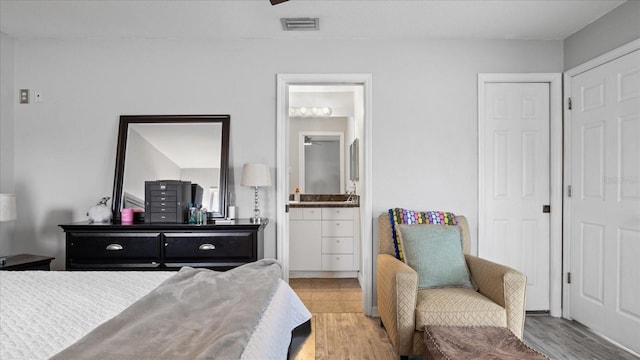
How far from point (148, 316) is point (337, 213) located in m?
3.55

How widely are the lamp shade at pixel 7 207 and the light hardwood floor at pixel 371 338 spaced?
2315mm

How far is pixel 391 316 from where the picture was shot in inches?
99.0

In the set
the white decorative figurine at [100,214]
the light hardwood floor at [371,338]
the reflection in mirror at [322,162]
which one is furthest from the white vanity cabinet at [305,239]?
the white decorative figurine at [100,214]

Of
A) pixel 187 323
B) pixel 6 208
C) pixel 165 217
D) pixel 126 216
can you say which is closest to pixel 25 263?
pixel 6 208

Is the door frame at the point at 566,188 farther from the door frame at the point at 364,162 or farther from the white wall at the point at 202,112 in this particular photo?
the door frame at the point at 364,162

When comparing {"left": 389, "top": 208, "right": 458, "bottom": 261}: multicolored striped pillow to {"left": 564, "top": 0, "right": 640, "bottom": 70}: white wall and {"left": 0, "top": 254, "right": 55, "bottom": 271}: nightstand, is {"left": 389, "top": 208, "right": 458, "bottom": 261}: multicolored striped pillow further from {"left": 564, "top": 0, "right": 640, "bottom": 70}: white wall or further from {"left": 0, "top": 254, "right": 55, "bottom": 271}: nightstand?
{"left": 0, "top": 254, "right": 55, "bottom": 271}: nightstand

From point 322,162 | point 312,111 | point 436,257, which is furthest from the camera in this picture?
point 322,162

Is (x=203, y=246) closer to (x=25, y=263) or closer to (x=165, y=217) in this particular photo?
(x=165, y=217)

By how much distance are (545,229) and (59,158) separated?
172 inches

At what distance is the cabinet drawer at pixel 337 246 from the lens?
4.64m

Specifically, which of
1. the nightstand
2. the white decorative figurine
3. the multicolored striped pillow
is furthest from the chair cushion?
the nightstand

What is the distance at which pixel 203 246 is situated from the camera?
2.89 meters

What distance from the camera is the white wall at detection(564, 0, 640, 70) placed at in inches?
104

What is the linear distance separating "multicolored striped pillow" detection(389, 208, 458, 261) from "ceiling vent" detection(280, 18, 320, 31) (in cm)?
164
